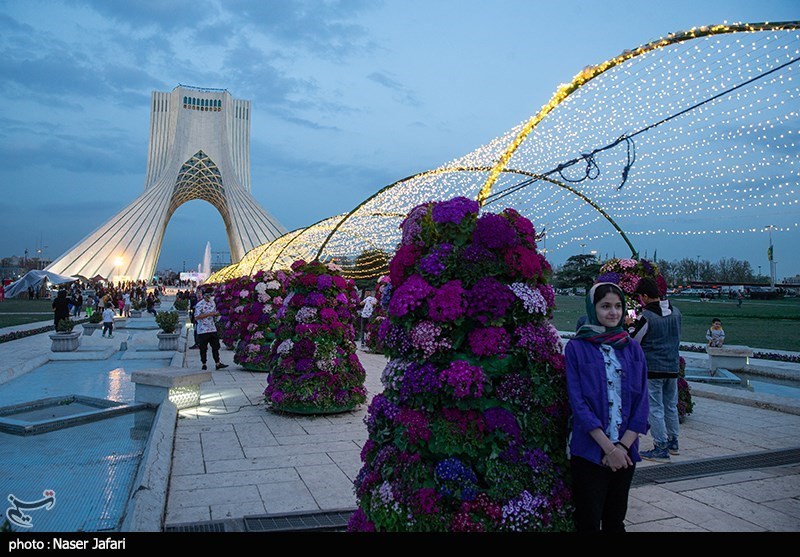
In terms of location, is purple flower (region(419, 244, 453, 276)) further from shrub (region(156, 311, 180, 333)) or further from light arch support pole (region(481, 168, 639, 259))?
shrub (region(156, 311, 180, 333))

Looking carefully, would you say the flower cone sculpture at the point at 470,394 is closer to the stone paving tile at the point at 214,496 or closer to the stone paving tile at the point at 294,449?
the stone paving tile at the point at 214,496

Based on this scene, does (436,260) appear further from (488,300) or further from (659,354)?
(659,354)

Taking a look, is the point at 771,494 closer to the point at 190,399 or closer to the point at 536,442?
the point at 536,442

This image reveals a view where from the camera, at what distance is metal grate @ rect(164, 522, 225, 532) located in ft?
11.3

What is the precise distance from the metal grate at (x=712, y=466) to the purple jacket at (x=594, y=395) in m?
2.08

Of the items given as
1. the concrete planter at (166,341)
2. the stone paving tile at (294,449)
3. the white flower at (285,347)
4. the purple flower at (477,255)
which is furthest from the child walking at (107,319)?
Answer: the purple flower at (477,255)

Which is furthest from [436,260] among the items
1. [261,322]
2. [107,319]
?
[107,319]

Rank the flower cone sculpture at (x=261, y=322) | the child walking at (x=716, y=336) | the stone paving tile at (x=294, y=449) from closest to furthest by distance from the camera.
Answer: the stone paving tile at (x=294, y=449) < the flower cone sculpture at (x=261, y=322) < the child walking at (x=716, y=336)

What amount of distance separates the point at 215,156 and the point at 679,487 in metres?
68.3

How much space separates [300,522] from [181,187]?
67468 mm

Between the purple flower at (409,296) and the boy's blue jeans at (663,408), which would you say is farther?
the boy's blue jeans at (663,408)

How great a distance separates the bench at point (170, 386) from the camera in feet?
23.0

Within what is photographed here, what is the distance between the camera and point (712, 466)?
4.88m

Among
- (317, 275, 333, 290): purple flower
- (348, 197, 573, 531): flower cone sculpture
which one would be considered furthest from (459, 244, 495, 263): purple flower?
(317, 275, 333, 290): purple flower
